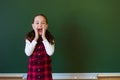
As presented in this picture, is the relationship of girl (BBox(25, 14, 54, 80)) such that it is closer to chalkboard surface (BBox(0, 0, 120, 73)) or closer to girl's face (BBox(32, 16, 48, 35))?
girl's face (BBox(32, 16, 48, 35))

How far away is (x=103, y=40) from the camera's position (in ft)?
7.84

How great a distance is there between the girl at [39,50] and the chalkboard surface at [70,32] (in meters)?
0.42

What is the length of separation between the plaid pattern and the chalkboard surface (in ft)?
1.44


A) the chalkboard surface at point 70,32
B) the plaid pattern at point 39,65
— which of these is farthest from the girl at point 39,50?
the chalkboard surface at point 70,32

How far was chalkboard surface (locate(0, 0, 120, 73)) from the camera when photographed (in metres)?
2.35

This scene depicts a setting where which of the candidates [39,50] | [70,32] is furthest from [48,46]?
[70,32]

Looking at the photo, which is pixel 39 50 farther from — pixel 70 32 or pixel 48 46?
pixel 70 32

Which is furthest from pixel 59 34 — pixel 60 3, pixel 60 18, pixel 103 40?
pixel 103 40

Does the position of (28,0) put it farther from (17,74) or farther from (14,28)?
(17,74)

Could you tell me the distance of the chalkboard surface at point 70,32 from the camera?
2.35 meters

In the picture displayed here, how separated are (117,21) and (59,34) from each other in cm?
61

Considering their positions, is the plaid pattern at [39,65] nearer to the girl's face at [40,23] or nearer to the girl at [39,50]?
the girl at [39,50]

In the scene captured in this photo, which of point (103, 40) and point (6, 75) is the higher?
point (103, 40)

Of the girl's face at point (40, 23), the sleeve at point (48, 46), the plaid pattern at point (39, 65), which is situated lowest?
the plaid pattern at point (39, 65)
